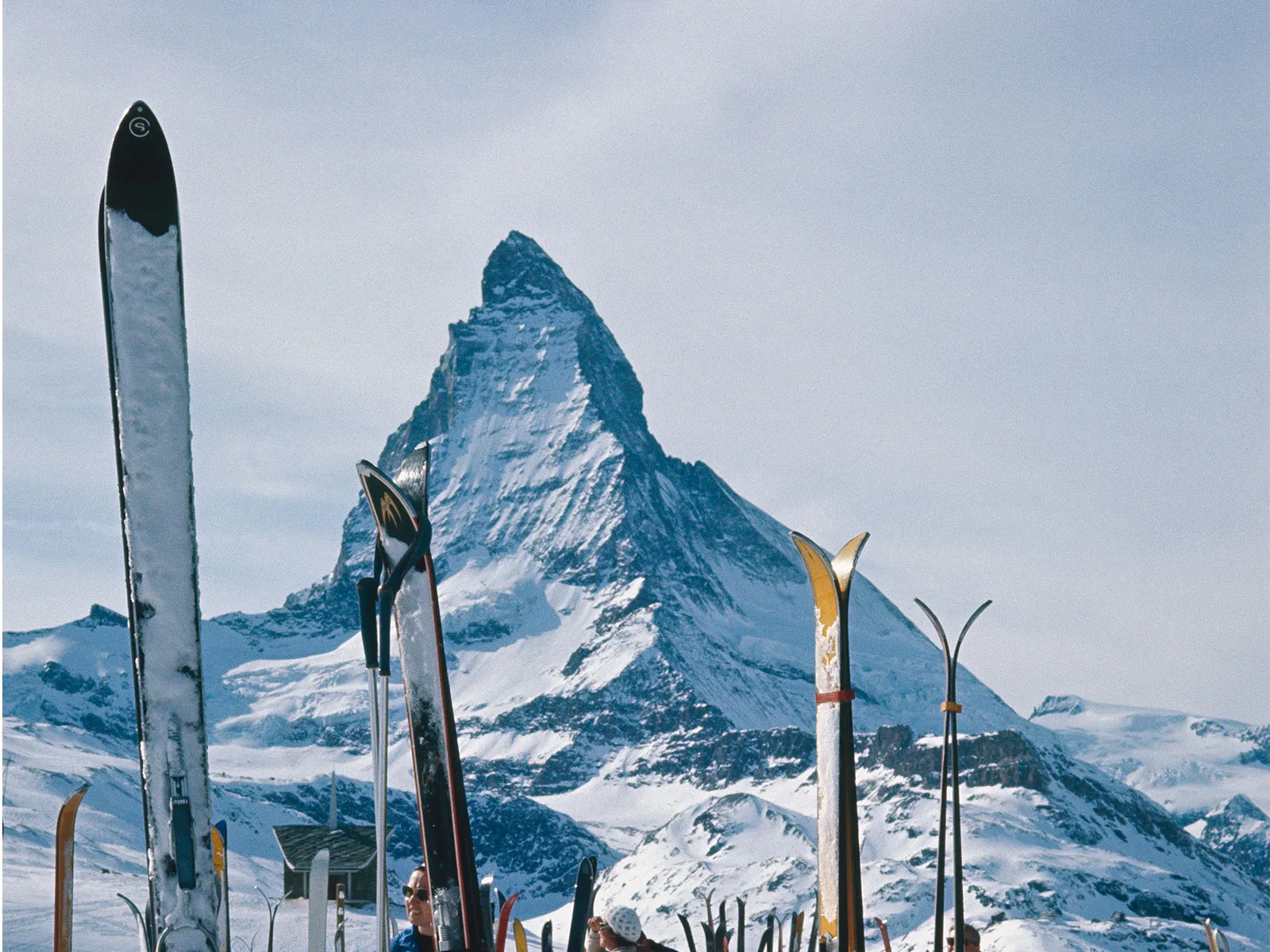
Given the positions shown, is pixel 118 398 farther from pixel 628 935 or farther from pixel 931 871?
pixel 931 871

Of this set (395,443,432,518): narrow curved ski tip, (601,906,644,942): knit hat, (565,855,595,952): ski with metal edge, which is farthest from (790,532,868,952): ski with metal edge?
(395,443,432,518): narrow curved ski tip

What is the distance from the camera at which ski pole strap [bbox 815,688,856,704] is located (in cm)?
1002

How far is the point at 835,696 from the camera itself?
1005 centimetres

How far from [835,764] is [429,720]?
2.58 meters

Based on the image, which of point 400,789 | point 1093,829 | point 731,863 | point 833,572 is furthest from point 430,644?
point 400,789

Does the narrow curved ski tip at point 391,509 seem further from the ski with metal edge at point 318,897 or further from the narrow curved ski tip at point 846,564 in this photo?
the narrow curved ski tip at point 846,564

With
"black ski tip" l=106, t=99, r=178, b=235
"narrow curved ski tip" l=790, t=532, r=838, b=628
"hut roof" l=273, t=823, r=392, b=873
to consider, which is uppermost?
"black ski tip" l=106, t=99, r=178, b=235

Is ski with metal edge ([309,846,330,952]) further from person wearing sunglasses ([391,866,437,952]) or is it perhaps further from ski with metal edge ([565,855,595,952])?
ski with metal edge ([565,855,595,952])

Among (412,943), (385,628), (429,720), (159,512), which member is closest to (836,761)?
(429,720)

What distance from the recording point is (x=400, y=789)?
186625 mm

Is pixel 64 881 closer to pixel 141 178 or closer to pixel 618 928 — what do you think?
pixel 618 928

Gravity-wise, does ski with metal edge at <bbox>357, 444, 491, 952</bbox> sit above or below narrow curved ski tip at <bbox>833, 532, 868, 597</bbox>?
below

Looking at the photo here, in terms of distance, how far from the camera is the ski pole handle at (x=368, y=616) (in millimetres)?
7484

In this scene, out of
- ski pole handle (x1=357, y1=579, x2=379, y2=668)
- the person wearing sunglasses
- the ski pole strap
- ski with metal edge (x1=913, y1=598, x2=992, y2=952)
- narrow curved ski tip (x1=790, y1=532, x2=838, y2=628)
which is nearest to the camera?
ski pole handle (x1=357, y1=579, x2=379, y2=668)
